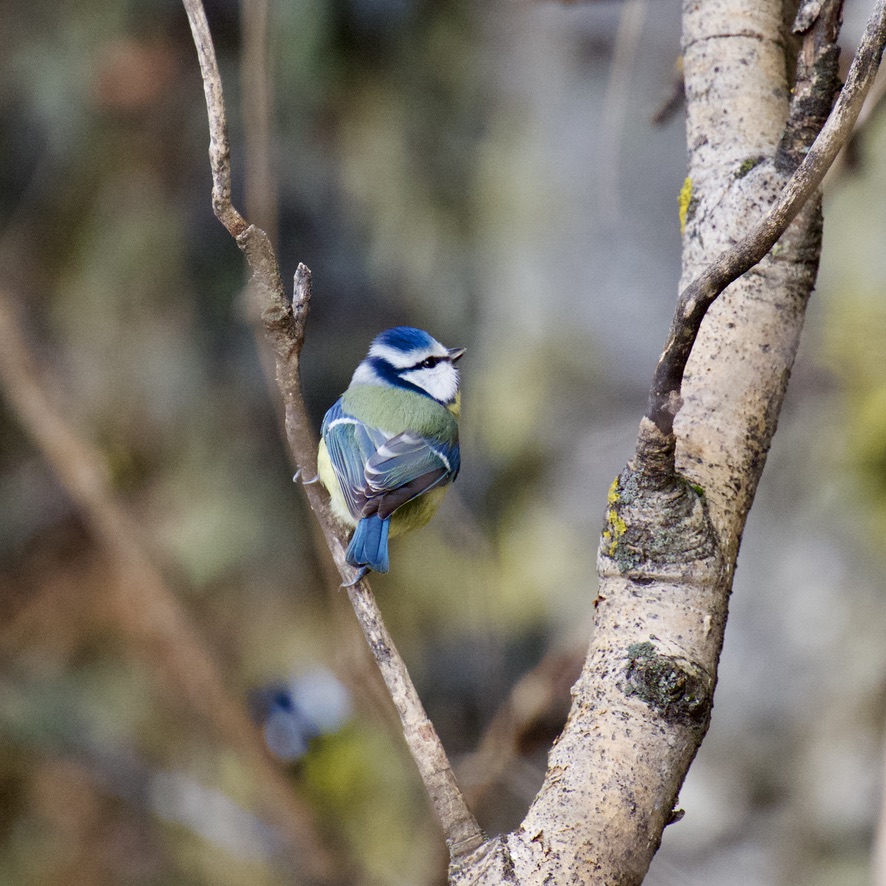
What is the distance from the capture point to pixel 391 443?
5.49 feet

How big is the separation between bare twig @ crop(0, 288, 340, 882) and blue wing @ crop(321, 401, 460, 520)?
0.71 metres

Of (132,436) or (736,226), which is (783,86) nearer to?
(736,226)

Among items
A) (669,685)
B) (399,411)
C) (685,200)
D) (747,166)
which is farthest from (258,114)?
(669,685)

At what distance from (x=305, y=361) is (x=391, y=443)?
1102 millimetres

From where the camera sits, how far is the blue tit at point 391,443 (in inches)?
60.8

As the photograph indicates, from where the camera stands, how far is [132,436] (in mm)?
2754

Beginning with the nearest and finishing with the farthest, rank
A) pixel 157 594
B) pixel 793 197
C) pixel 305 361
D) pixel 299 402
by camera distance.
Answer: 1. pixel 793 197
2. pixel 299 402
3. pixel 157 594
4. pixel 305 361

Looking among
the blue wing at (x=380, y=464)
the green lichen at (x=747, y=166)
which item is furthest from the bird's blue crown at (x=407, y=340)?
the green lichen at (x=747, y=166)

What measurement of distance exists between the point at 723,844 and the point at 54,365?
2.16 m

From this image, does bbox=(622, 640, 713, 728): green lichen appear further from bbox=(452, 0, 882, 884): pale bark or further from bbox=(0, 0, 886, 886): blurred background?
bbox=(0, 0, 886, 886): blurred background

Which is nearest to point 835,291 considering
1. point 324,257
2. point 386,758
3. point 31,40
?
point 324,257

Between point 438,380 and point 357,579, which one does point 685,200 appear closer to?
point 357,579

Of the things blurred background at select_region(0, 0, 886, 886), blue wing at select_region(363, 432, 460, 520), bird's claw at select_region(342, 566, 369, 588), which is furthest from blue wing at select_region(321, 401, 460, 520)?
blurred background at select_region(0, 0, 886, 886)

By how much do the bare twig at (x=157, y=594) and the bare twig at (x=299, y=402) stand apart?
45.7 inches
